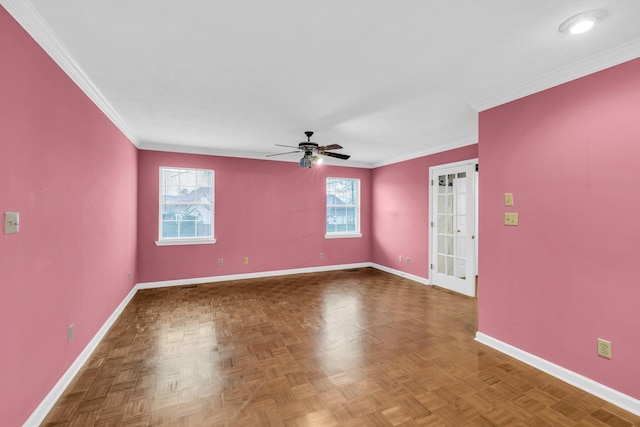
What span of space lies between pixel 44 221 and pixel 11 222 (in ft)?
1.23

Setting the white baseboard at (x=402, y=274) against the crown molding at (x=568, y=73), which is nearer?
the crown molding at (x=568, y=73)

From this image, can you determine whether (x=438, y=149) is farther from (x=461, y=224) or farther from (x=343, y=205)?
(x=343, y=205)

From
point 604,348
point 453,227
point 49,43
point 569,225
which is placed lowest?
point 604,348

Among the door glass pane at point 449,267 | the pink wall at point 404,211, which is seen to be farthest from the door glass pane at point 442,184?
the door glass pane at point 449,267

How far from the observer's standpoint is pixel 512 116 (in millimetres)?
2604

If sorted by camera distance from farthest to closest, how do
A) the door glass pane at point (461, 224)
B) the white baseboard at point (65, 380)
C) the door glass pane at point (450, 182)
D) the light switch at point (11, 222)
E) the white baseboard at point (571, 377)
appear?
1. the door glass pane at point (450, 182)
2. the door glass pane at point (461, 224)
3. the white baseboard at point (571, 377)
4. the white baseboard at point (65, 380)
5. the light switch at point (11, 222)

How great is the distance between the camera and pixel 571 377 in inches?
86.0

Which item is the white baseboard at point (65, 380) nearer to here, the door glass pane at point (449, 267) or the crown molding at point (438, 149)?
the door glass pane at point (449, 267)

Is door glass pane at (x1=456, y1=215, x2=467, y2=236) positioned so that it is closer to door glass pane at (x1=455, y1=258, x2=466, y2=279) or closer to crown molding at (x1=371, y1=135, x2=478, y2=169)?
door glass pane at (x1=455, y1=258, x2=466, y2=279)

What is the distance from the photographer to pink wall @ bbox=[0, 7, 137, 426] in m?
1.49

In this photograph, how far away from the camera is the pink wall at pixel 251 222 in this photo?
15.8ft

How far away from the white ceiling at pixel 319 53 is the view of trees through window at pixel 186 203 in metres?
1.69

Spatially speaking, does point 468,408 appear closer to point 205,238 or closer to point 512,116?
point 512,116

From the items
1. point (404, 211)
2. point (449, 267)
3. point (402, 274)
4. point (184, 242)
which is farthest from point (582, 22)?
point (184, 242)
